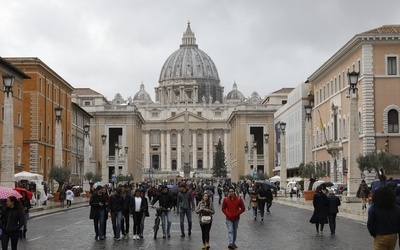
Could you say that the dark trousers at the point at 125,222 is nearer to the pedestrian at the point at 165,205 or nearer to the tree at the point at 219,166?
the pedestrian at the point at 165,205

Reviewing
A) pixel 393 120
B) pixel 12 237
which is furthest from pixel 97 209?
pixel 393 120

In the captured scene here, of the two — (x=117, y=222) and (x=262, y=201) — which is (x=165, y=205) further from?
(x=262, y=201)

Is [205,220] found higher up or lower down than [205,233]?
higher up

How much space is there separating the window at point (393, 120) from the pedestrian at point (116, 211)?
44075mm

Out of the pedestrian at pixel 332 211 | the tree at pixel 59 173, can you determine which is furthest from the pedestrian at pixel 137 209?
the tree at pixel 59 173

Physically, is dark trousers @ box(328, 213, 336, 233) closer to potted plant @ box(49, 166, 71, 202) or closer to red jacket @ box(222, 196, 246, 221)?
red jacket @ box(222, 196, 246, 221)

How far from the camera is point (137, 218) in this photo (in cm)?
2430

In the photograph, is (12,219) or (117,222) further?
(117,222)

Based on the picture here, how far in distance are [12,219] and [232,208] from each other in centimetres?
604

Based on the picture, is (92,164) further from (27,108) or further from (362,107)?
(362,107)

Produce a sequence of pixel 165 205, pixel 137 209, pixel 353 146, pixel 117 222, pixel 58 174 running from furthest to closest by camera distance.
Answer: pixel 58 174 < pixel 353 146 < pixel 165 205 < pixel 137 209 < pixel 117 222

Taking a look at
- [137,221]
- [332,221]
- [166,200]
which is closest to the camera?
[137,221]

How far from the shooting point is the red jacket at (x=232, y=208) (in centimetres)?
2078

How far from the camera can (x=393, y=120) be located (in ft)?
213
